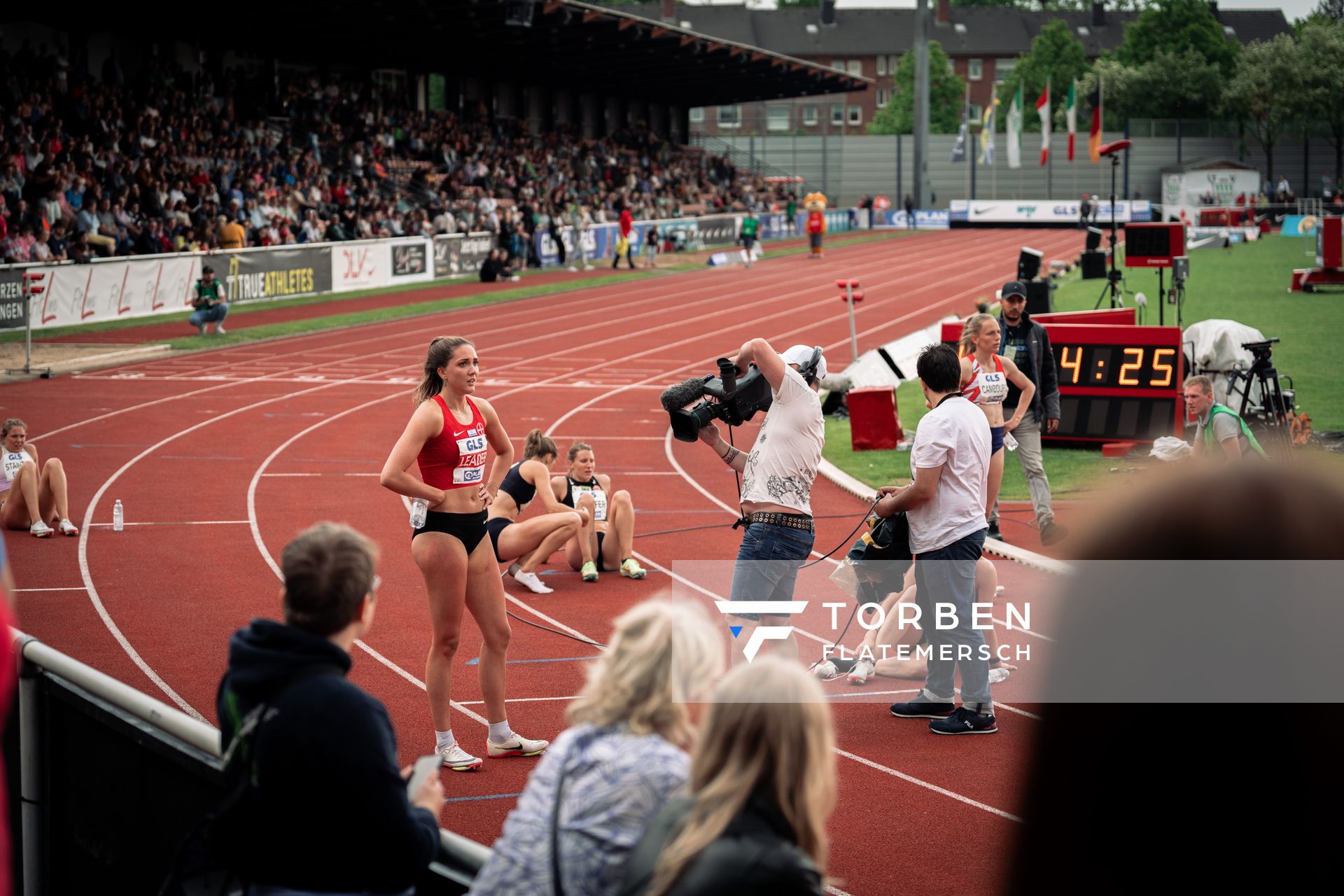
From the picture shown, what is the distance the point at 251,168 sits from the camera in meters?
34.8

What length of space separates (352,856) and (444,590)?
3.45 m

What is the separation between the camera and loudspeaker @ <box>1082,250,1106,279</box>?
29.6 meters

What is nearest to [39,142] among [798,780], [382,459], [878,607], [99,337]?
[99,337]

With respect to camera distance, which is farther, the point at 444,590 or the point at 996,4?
the point at 996,4

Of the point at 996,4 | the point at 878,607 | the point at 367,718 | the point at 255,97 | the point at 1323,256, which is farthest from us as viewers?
the point at 996,4

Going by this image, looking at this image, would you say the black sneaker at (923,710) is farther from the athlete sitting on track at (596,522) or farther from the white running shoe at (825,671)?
the athlete sitting on track at (596,522)

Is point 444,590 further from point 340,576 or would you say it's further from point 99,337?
point 99,337

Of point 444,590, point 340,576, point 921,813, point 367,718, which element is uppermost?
point 340,576

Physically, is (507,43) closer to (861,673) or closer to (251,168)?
(251,168)

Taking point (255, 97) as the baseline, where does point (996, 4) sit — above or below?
above

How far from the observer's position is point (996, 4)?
409ft

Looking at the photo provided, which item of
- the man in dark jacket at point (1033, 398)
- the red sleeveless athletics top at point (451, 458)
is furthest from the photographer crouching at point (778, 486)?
the man in dark jacket at point (1033, 398)

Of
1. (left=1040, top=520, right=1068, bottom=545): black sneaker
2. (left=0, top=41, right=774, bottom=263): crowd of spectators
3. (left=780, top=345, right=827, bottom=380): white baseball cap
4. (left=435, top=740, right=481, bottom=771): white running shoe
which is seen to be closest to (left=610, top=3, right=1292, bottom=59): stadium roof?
(left=0, top=41, right=774, bottom=263): crowd of spectators

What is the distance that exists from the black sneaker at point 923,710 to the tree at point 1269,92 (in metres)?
74.2
